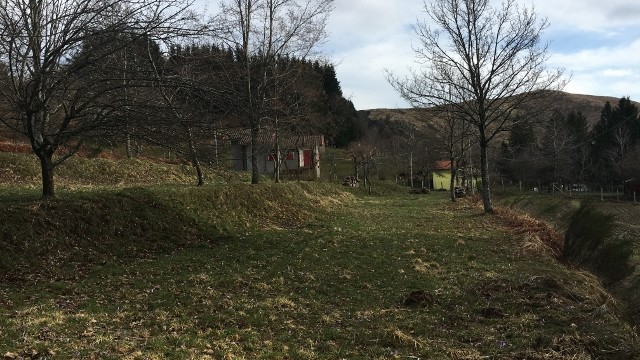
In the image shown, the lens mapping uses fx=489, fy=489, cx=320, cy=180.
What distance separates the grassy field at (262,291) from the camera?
5.76 metres

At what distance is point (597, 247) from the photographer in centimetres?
1249

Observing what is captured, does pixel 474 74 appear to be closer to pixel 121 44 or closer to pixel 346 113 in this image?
pixel 121 44

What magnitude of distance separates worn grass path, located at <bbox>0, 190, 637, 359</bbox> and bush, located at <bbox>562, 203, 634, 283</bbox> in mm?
844

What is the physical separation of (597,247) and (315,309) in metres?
8.64

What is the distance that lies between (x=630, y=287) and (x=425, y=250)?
4871 mm

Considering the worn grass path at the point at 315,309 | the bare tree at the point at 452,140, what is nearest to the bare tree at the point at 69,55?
the worn grass path at the point at 315,309

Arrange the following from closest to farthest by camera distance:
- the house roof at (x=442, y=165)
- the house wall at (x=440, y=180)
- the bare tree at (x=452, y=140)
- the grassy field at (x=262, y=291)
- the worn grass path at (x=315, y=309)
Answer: the worn grass path at (x=315, y=309) → the grassy field at (x=262, y=291) → the bare tree at (x=452, y=140) → the house wall at (x=440, y=180) → the house roof at (x=442, y=165)

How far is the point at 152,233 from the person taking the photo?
12.2 meters

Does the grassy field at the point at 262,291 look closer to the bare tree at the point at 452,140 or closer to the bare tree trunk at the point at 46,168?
the bare tree trunk at the point at 46,168

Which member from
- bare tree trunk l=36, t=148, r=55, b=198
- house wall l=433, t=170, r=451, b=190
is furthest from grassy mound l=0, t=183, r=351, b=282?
house wall l=433, t=170, r=451, b=190

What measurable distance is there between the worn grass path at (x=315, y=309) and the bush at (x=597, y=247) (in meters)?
0.84

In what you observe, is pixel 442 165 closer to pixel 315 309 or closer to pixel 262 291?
pixel 262 291

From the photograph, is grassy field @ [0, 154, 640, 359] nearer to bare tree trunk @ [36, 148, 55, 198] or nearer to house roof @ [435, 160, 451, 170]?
bare tree trunk @ [36, 148, 55, 198]

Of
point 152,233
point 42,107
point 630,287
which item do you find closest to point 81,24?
point 42,107
